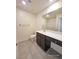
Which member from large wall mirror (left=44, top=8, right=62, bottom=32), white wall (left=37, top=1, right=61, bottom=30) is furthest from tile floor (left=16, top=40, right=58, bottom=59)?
white wall (left=37, top=1, right=61, bottom=30)

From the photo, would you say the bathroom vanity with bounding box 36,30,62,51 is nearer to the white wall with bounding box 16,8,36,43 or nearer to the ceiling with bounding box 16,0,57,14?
the ceiling with bounding box 16,0,57,14

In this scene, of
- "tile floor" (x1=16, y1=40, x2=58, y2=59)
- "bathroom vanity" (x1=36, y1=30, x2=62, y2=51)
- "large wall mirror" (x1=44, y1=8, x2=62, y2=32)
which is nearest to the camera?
"bathroom vanity" (x1=36, y1=30, x2=62, y2=51)

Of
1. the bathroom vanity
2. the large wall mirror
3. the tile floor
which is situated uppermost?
the large wall mirror

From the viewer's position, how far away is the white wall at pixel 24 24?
5159mm

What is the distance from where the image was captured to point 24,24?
19.1ft

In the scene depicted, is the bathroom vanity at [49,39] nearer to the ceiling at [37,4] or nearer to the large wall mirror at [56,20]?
the large wall mirror at [56,20]

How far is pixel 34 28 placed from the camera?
6.80 metres

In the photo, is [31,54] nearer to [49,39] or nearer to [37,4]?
[49,39]

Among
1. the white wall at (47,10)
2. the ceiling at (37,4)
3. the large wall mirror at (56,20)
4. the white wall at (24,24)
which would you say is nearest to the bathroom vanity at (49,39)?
the large wall mirror at (56,20)

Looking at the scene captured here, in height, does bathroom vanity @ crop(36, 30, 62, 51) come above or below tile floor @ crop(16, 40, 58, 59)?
above

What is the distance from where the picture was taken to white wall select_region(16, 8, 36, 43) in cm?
516

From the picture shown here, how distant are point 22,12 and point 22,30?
1372 mm

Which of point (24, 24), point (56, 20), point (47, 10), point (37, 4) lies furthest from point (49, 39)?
point (24, 24)
